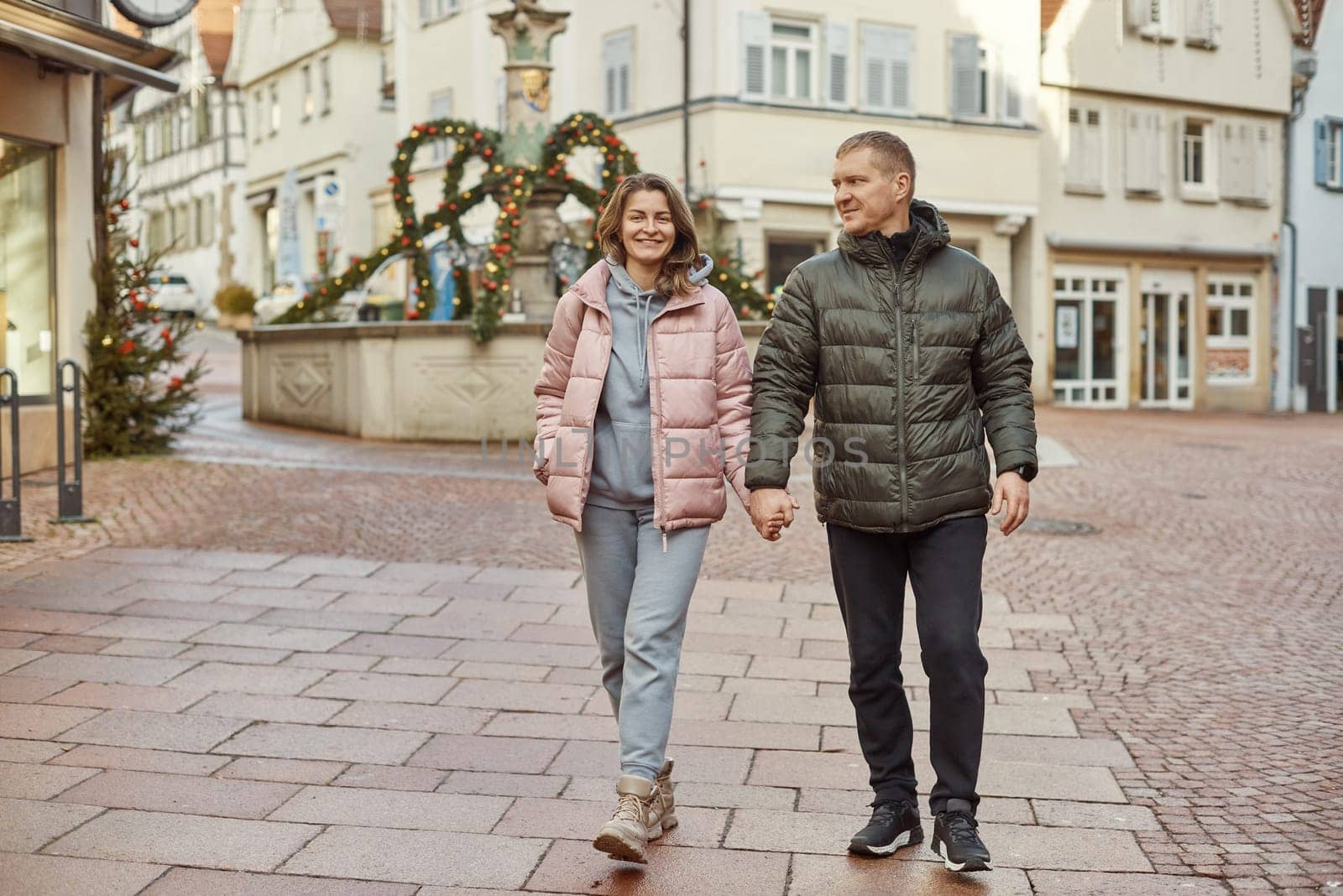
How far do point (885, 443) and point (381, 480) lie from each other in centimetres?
927

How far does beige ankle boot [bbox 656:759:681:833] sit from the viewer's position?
455 cm

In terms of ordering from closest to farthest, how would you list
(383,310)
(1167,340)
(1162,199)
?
(383,310) → (1162,199) → (1167,340)

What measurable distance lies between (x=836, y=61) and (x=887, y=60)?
1.00 metres

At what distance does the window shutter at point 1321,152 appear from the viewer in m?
33.5

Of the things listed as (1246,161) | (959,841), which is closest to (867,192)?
(959,841)

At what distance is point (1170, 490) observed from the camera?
1437 cm

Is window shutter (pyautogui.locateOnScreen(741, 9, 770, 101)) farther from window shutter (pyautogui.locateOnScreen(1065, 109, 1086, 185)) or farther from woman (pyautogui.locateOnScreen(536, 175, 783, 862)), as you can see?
woman (pyautogui.locateOnScreen(536, 175, 783, 862))

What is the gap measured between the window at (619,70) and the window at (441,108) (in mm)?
6173

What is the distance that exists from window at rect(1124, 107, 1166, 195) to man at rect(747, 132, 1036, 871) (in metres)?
27.7

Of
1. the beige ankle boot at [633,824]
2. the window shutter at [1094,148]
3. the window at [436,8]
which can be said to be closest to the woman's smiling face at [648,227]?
the beige ankle boot at [633,824]

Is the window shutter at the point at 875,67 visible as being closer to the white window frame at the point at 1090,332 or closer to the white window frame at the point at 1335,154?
the white window frame at the point at 1090,332

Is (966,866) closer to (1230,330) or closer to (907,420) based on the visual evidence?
(907,420)

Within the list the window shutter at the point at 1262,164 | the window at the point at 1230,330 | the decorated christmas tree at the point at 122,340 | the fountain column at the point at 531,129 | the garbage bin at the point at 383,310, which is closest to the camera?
the decorated christmas tree at the point at 122,340

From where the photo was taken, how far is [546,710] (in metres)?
6.03
